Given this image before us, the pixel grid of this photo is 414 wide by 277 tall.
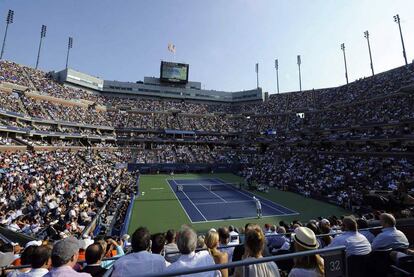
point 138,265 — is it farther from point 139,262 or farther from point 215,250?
point 215,250

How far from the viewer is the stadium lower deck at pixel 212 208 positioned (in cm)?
1991

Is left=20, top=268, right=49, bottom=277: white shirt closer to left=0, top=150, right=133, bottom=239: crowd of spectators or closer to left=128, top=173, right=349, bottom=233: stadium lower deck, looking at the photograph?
left=0, top=150, right=133, bottom=239: crowd of spectators

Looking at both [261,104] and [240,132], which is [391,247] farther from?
[261,104]

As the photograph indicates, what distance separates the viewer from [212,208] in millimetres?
24688

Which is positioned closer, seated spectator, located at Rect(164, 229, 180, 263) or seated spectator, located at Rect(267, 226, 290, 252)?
seated spectator, located at Rect(164, 229, 180, 263)

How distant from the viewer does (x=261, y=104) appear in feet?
240

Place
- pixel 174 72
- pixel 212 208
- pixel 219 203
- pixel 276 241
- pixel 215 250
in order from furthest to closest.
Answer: pixel 174 72 → pixel 219 203 → pixel 212 208 → pixel 276 241 → pixel 215 250

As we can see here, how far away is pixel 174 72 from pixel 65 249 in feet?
268

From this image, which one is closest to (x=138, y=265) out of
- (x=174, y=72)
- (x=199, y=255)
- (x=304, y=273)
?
(x=199, y=255)

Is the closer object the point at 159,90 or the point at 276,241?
the point at 276,241

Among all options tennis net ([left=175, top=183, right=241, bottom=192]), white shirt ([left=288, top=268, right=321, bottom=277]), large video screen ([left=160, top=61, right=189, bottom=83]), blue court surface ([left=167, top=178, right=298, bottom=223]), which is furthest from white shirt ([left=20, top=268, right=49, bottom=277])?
large video screen ([left=160, top=61, right=189, bottom=83])

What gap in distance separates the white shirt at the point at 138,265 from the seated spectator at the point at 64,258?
0.35m

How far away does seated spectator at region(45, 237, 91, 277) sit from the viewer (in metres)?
2.46

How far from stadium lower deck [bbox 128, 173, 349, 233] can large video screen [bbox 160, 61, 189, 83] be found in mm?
53283
